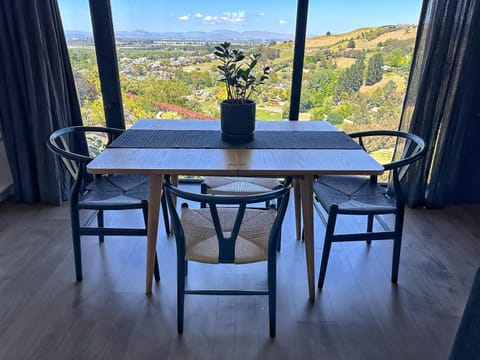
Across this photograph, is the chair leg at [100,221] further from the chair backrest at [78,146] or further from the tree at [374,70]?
the tree at [374,70]

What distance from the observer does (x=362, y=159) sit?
168 centimetres

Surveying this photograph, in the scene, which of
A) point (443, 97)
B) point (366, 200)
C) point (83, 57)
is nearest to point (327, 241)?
point (366, 200)

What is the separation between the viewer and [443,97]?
254 centimetres

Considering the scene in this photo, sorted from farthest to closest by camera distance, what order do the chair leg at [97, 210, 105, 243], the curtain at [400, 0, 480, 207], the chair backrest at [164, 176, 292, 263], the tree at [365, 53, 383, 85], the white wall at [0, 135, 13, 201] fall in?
the white wall at [0, 135, 13, 201] → the tree at [365, 53, 383, 85] → the curtain at [400, 0, 480, 207] → the chair leg at [97, 210, 105, 243] → the chair backrest at [164, 176, 292, 263]

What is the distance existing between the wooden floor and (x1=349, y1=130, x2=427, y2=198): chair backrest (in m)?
0.51

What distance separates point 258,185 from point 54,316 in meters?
1.26

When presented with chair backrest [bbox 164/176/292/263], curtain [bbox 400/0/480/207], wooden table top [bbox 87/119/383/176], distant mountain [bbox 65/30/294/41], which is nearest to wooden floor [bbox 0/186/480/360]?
chair backrest [bbox 164/176/292/263]

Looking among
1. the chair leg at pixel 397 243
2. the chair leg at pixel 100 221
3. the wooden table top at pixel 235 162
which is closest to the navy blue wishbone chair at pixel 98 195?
the chair leg at pixel 100 221

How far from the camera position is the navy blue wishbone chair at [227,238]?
53.1 inches

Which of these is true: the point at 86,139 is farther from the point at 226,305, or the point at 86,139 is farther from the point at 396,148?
the point at 396,148

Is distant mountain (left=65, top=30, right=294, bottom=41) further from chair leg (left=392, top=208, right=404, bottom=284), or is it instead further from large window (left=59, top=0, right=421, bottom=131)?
chair leg (left=392, top=208, right=404, bottom=284)

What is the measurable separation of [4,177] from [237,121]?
2.14m

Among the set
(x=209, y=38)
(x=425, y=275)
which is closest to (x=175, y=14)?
(x=209, y=38)

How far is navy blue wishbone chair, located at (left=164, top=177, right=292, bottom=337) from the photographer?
1350 mm
